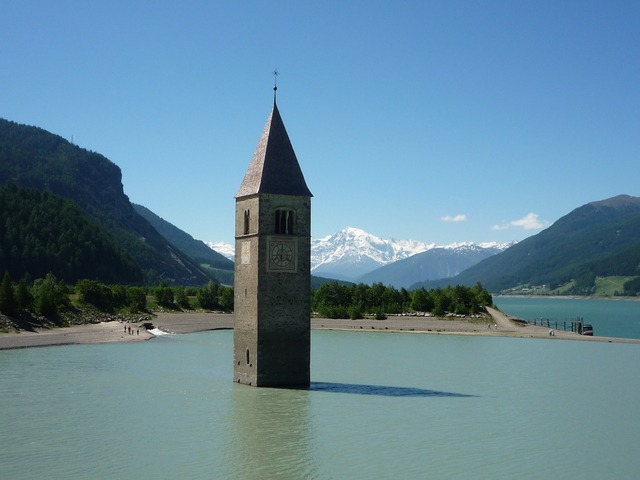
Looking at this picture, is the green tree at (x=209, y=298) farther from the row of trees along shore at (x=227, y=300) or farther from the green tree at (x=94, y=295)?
the green tree at (x=94, y=295)

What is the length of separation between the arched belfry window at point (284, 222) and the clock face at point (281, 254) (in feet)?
3.03

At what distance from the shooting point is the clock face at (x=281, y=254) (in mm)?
47625

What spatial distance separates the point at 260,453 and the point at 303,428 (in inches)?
198

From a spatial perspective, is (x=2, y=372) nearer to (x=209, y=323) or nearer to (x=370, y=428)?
(x=370, y=428)

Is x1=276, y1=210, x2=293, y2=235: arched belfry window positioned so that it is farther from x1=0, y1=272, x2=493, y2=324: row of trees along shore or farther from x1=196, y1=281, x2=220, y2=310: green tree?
x1=196, y1=281, x2=220, y2=310: green tree

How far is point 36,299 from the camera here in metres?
99.6

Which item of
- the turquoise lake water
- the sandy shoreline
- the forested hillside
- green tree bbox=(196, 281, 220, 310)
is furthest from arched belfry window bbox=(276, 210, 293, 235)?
the forested hillside

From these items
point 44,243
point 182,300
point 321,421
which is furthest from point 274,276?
point 44,243

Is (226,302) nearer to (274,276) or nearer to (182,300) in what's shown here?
(182,300)

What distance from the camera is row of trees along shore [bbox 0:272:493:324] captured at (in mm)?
115500

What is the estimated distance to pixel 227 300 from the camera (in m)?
147

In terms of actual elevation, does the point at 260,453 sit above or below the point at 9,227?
below

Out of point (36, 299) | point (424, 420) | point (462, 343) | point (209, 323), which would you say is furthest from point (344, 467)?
point (209, 323)

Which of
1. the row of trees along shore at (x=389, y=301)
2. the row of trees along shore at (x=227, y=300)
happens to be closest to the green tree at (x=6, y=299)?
the row of trees along shore at (x=227, y=300)
